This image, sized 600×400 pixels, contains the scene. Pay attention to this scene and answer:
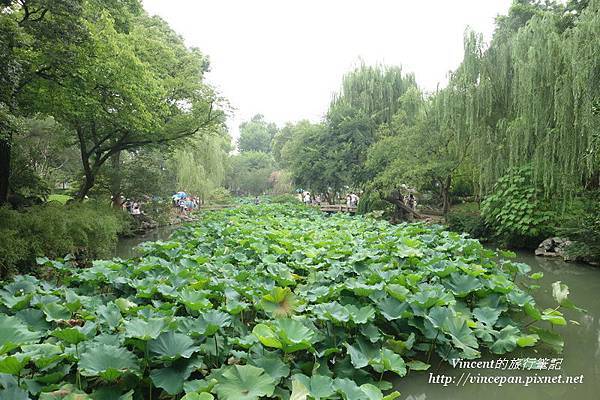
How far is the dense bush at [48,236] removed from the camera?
4625 mm

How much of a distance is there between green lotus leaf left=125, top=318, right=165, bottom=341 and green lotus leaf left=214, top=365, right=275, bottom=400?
0.43 m

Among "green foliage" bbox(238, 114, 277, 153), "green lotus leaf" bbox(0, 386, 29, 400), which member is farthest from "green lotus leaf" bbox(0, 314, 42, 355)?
"green foliage" bbox(238, 114, 277, 153)

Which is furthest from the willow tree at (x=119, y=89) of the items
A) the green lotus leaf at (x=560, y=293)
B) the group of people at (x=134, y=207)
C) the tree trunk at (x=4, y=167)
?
the green lotus leaf at (x=560, y=293)

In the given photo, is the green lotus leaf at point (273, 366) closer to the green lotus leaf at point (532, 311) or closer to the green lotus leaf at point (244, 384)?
the green lotus leaf at point (244, 384)

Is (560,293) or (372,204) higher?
(372,204)

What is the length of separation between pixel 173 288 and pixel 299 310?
107 centimetres

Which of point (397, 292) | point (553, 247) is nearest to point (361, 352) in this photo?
point (397, 292)

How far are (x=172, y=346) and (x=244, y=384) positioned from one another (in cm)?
46

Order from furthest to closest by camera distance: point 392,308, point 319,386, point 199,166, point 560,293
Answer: point 199,166, point 560,293, point 392,308, point 319,386

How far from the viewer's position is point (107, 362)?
197 cm

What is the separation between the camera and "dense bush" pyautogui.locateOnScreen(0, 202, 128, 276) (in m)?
4.62

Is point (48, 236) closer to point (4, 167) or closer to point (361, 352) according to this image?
point (4, 167)

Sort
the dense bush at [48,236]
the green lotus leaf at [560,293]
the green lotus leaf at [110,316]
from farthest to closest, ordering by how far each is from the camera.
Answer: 1. the dense bush at [48,236]
2. the green lotus leaf at [560,293]
3. the green lotus leaf at [110,316]

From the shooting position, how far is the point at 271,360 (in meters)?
2.21
